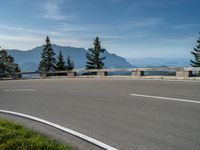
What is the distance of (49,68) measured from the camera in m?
68.8

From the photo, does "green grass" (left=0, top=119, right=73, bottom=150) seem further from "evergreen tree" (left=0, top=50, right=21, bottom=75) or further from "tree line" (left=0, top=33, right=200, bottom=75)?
"evergreen tree" (left=0, top=50, right=21, bottom=75)

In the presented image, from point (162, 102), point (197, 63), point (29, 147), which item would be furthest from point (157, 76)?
point (197, 63)

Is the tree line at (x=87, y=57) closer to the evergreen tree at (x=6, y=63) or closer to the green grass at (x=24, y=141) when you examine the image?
the evergreen tree at (x=6, y=63)

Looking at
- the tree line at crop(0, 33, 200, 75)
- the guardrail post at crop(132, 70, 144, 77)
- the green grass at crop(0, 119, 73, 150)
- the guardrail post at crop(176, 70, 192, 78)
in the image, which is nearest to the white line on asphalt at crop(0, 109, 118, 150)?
the green grass at crop(0, 119, 73, 150)

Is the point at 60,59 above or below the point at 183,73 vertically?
above

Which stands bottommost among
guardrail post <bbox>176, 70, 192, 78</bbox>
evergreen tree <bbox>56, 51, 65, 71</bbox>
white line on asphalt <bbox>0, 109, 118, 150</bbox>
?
white line on asphalt <bbox>0, 109, 118, 150</bbox>

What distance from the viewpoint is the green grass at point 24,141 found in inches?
202

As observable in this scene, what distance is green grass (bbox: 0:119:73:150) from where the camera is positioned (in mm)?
5129

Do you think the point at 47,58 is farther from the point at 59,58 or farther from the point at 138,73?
the point at 138,73

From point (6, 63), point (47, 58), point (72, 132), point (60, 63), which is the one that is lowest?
point (72, 132)

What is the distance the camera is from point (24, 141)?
541 centimetres

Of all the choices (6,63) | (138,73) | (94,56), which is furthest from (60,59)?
(138,73)

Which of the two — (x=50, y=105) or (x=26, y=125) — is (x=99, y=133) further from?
(x=50, y=105)

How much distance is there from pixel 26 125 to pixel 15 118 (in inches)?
44.7
